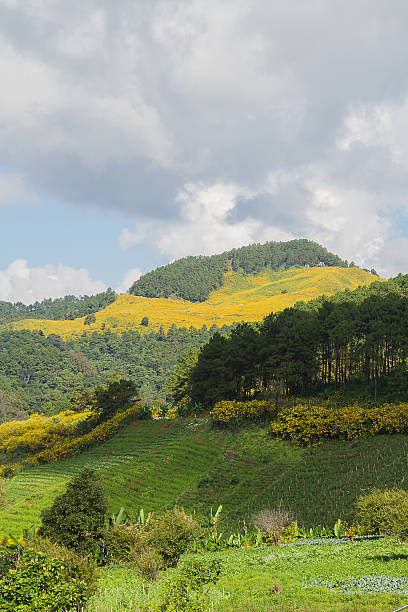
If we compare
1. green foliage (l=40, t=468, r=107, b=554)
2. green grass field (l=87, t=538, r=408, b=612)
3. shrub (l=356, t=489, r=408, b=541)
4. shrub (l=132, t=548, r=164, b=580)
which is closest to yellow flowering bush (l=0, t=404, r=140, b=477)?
green foliage (l=40, t=468, r=107, b=554)

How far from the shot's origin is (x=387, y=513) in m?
21.8

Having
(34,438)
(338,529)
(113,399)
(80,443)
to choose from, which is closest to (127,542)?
(338,529)

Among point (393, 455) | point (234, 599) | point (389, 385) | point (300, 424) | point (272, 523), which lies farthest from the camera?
point (389, 385)

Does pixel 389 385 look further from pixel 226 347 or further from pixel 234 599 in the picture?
pixel 234 599

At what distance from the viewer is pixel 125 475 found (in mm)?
47188

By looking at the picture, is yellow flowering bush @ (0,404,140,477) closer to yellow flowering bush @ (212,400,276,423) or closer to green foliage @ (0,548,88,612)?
yellow flowering bush @ (212,400,276,423)

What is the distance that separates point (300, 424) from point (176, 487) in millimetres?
14834

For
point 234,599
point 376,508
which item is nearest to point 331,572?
point 234,599

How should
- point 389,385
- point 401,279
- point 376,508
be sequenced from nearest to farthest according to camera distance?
point 376,508
point 389,385
point 401,279

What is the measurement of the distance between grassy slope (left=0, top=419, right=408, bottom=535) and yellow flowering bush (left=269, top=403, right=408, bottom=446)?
1165 mm

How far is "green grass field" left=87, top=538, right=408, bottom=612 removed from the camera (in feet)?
49.4

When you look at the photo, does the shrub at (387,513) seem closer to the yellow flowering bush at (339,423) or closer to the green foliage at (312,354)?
the yellow flowering bush at (339,423)

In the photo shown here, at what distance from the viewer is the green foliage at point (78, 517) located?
25.2 metres

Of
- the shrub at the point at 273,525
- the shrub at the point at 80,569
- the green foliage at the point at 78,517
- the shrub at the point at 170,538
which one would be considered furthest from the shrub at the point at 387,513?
the green foliage at the point at 78,517
